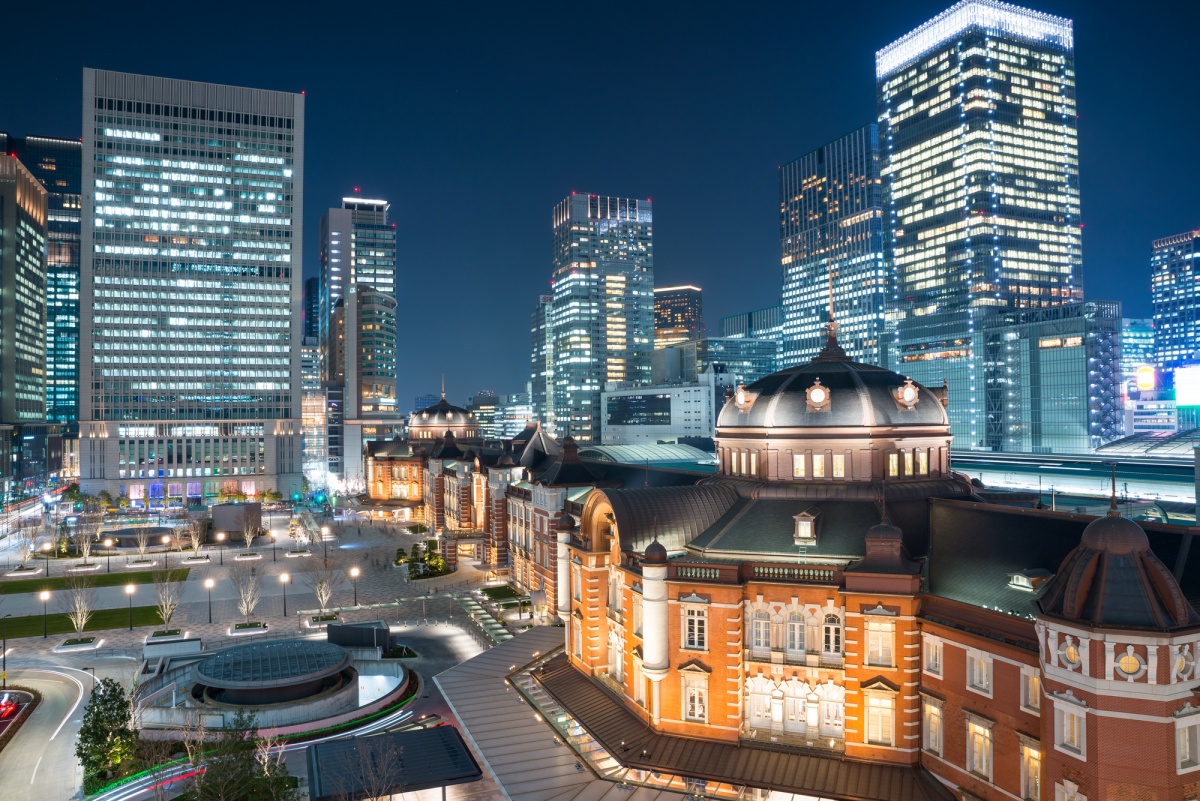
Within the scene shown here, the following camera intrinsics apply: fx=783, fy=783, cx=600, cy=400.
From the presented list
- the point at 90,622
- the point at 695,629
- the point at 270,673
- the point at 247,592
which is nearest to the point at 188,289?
the point at 90,622

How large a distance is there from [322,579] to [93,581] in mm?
35026

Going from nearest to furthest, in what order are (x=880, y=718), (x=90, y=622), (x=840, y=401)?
1. (x=880, y=718)
2. (x=840, y=401)
3. (x=90, y=622)

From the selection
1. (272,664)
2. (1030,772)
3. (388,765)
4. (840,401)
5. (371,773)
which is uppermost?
(840,401)

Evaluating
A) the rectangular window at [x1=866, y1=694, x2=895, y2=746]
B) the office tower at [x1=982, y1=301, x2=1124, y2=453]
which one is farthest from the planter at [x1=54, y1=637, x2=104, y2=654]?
the office tower at [x1=982, y1=301, x2=1124, y2=453]

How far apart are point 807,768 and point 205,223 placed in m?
162

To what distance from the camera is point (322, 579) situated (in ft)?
237

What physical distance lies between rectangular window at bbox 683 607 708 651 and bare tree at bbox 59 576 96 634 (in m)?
52.4

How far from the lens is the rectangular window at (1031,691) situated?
30.7 metres

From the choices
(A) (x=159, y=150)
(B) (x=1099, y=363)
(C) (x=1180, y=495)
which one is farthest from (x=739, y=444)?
(A) (x=159, y=150)

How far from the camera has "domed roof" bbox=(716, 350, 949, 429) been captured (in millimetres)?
45781

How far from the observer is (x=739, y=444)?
1959 inches

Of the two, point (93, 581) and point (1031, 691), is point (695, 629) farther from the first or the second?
point (93, 581)

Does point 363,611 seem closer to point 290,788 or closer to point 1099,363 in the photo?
point 290,788

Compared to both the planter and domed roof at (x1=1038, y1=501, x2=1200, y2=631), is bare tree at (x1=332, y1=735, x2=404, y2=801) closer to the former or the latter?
domed roof at (x1=1038, y1=501, x2=1200, y2=631)
